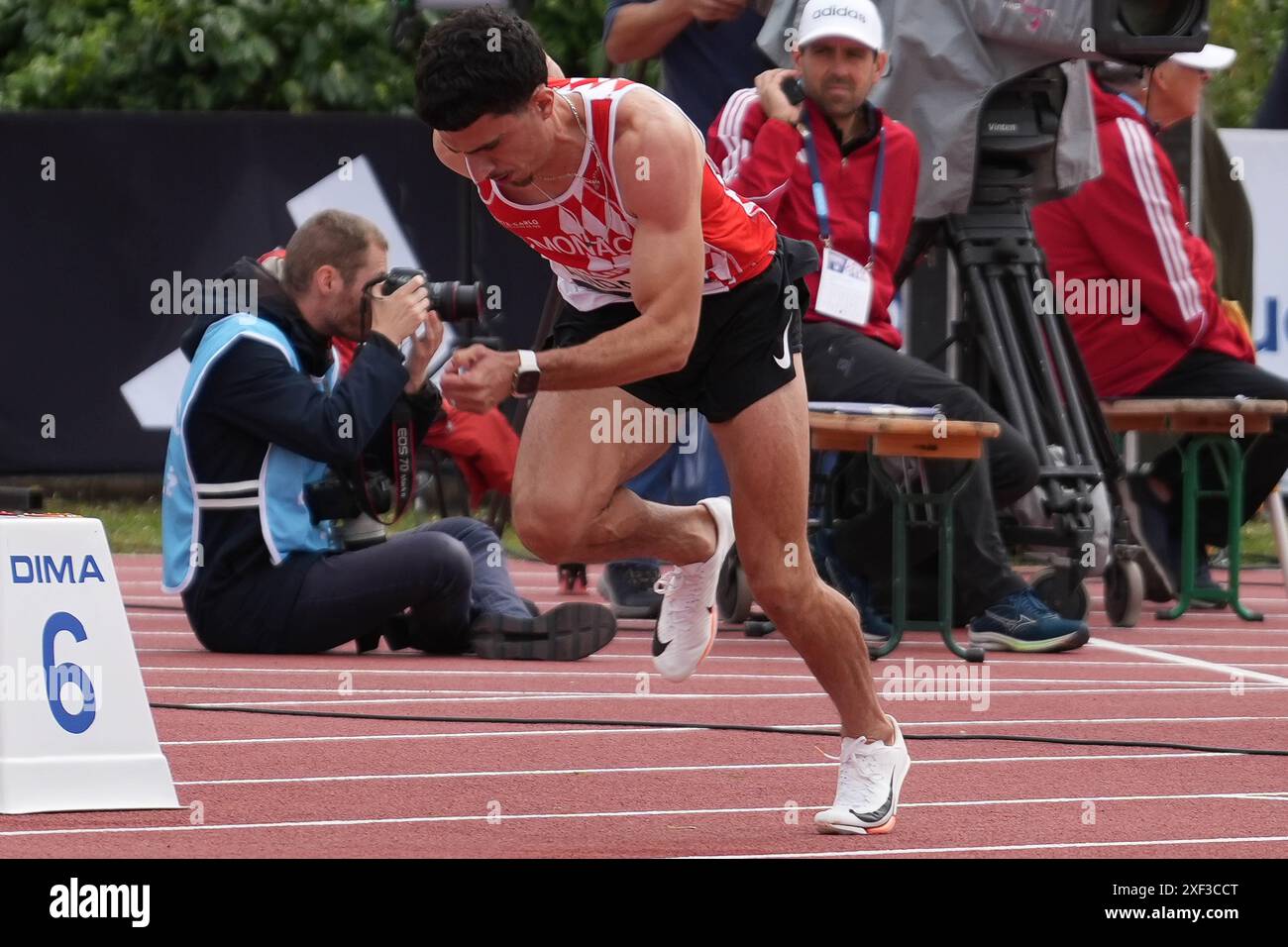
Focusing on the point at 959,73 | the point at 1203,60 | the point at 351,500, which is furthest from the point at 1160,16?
the point at 351,500

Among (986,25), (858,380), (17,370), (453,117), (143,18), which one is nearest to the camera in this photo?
(453,117)

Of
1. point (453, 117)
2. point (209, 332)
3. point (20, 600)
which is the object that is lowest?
point (20, 600)

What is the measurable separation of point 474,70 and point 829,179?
4012 millimetres

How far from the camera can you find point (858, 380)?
807 cm

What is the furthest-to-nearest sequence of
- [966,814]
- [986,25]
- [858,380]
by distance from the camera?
[986,25], [858,380], [966,814]

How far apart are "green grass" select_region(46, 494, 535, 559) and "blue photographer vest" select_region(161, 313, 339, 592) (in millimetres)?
4352

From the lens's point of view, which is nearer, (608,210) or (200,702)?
(608,210)

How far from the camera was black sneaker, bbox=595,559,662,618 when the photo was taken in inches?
358

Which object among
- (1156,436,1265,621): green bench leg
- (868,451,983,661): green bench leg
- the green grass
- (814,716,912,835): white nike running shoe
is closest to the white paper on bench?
(868,451,983,661): green bench leg

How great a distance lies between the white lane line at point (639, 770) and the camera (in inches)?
212

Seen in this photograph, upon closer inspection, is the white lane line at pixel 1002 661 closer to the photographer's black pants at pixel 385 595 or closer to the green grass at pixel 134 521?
the photographer's black pants at pixel 385 595

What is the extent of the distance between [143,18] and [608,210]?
11.7 metres

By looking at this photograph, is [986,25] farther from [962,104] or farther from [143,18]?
[143,18]

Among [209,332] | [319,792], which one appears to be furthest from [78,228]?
[319,792]
